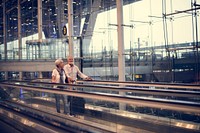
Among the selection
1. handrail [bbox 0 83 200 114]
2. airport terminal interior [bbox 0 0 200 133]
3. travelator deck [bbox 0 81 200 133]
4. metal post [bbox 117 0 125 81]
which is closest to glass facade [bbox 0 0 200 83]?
airport terminal interior [bbox 0 0 200 133]

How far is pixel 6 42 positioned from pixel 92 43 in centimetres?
1605

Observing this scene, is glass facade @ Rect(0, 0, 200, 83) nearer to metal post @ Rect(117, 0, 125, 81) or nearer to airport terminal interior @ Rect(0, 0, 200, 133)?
airport terminal interior @ Rect(0, 0, 200, 133)

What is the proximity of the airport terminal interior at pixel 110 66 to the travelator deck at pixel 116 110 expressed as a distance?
0.01 m

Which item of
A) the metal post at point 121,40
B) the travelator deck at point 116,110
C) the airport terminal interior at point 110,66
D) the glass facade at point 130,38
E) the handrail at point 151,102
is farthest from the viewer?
the metal post at point 121,40

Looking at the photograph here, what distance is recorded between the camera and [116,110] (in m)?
3.87

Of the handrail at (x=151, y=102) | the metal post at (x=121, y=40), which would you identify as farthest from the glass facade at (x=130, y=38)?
the handrail at (x=151, y=102)

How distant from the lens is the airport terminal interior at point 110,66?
3605 millimetres

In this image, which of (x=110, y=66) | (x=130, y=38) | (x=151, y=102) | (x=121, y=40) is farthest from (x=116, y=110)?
(x=110, y=66)

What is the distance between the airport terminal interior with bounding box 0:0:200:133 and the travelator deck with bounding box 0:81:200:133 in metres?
0.01

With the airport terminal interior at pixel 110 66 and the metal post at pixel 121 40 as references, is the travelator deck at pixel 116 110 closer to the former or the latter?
the airport terminal interior at pixel 110 66

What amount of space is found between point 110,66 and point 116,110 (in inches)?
429

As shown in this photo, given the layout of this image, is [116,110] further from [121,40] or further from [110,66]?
[110,66]

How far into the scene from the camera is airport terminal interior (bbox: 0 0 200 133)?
11.8 feet

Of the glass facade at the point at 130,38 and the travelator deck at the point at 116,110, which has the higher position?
the glass facade at the point at 130,38
